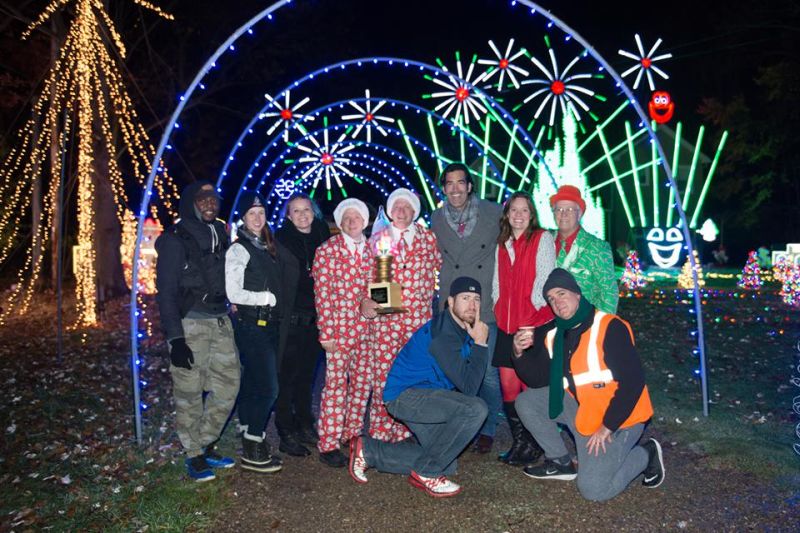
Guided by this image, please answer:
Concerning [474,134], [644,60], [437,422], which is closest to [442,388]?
Answer: [437,422]

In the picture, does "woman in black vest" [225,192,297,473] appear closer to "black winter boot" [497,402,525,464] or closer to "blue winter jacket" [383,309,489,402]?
"blue winter jacket" [383,309,489,402]

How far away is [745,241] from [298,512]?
135 feet

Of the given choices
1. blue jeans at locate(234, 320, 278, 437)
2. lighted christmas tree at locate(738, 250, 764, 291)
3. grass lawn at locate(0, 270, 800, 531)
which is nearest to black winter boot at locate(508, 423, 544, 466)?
grass lawn at locate(0, 270, 800, 531)

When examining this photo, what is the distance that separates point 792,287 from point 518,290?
43.3 feet

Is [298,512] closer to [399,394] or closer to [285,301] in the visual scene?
[399,394]

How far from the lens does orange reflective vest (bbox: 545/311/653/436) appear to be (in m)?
4.61

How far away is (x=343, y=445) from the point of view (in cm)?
592

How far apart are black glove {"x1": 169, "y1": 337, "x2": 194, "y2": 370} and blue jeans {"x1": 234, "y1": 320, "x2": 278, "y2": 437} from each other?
507 millimetres

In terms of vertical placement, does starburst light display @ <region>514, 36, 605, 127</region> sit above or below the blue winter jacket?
above

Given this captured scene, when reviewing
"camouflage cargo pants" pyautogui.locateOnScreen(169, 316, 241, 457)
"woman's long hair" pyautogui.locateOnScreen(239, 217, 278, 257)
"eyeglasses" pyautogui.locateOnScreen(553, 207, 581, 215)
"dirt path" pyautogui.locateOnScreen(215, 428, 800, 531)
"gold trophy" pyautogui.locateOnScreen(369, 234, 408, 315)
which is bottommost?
"dirt path" pyautogui.locateOnScreen(215, 428, 800, 531)

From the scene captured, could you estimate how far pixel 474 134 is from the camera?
3662 centimetres

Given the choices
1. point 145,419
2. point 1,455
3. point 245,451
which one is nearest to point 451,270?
point 245,451

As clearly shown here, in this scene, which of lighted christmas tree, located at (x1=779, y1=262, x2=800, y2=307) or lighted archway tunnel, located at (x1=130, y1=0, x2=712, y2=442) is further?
lighted christmas tree, located at (x1=779, y1=262, x2=800, y2=307)

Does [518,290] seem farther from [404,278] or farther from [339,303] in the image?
[339,303]
